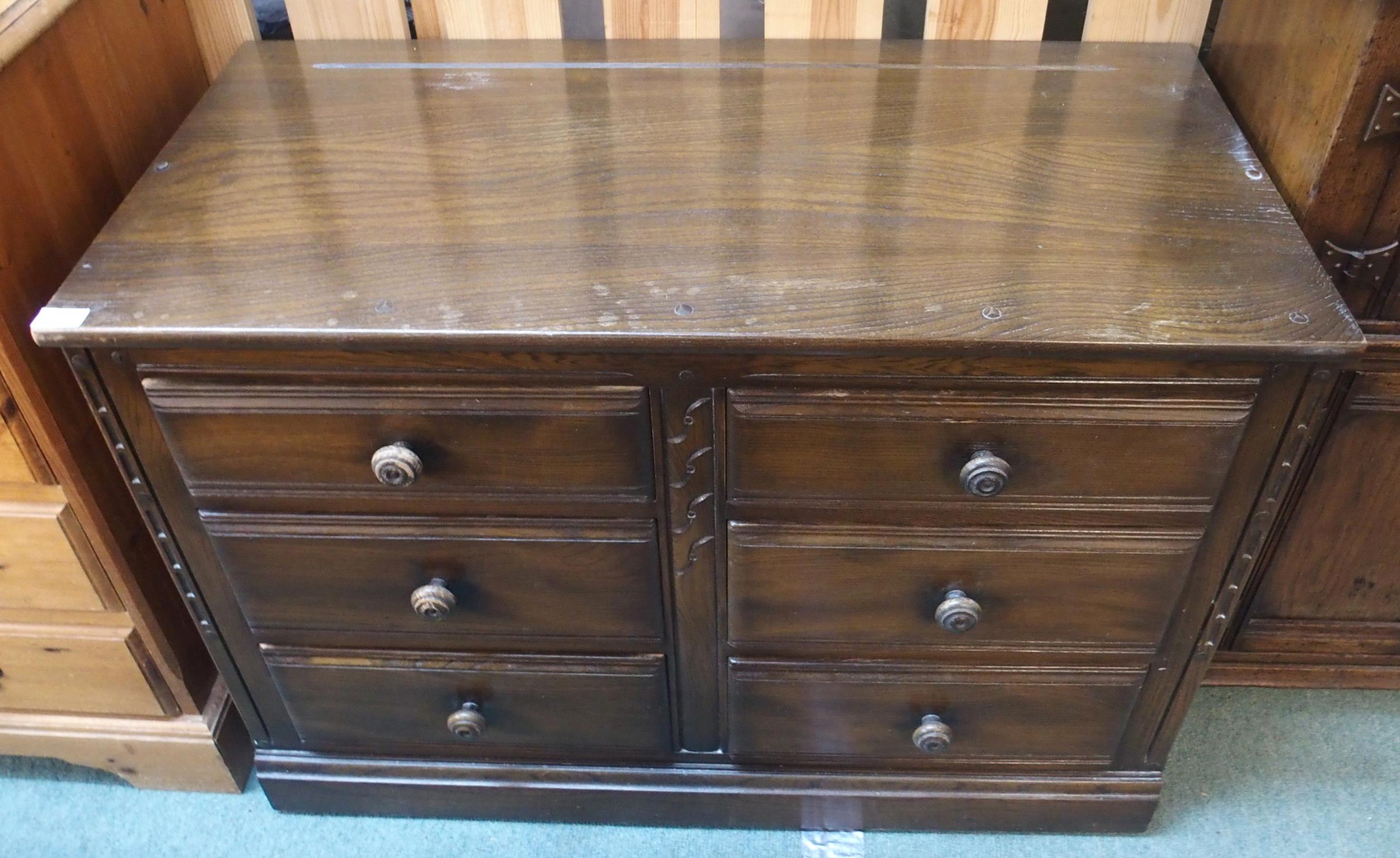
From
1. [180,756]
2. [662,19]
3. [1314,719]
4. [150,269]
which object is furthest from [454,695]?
[1314,719]

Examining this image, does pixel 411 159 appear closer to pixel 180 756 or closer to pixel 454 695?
pixel 454 695

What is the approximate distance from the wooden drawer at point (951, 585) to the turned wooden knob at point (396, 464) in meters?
0.29

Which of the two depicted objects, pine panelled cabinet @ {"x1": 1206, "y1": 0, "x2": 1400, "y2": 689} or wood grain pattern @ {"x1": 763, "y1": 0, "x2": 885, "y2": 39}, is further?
wood grain pattern @ {"x1": 763, "y1": 0, "x2": 885, "y2": 39}

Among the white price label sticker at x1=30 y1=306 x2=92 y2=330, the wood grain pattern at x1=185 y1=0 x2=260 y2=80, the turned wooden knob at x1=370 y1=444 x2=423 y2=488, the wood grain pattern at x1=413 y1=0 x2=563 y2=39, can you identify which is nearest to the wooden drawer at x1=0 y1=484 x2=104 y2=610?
the white price label sticker at x1=30 y1=306 x2=92 y2=330

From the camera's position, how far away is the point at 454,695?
119 centimetres

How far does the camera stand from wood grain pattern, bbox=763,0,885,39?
1.24m

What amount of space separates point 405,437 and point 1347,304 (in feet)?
2.92

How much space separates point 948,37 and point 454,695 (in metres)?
0.92

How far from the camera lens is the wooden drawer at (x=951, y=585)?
1.02 m

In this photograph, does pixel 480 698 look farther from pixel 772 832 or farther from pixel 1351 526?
pixel 1351 526

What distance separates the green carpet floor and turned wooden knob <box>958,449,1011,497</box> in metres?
0.57

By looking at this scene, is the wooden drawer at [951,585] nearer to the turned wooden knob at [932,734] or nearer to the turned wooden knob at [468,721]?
the turned wooden knob at [932,734]

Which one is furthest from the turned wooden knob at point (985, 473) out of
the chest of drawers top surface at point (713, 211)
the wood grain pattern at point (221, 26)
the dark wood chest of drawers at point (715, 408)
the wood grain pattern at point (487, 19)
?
the wood grain pattern at point (221, 26)

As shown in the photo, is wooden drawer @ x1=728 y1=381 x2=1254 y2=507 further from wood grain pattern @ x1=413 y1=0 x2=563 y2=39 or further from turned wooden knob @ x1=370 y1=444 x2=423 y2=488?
wood grain pattern @ x1=413 y1=0 x2=563 y2=39
